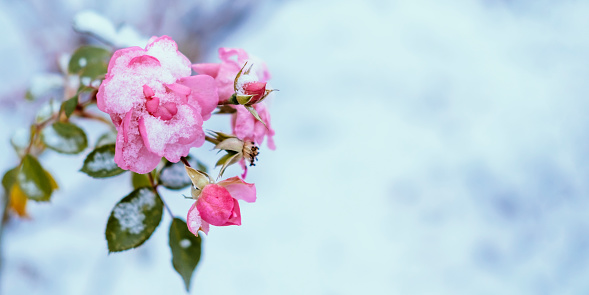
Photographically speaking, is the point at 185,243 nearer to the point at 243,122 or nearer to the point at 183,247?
the point at 183,247

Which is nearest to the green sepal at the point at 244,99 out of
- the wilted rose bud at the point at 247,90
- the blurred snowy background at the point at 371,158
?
the wilted rose bud at the point at 247,90

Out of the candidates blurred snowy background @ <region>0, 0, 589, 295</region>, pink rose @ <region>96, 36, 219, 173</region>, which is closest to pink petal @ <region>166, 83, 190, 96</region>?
pink rose @ <region>96, 36, 219, 173</region>

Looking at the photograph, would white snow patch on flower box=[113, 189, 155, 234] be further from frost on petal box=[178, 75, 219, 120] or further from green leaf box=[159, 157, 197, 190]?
frost on petal box=[178, 75, 219, 120]

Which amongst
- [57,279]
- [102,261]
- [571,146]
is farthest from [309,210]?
[571,146]

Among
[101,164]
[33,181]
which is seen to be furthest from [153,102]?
[33,181]

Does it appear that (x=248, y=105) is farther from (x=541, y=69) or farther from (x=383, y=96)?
(x=541, y=69)

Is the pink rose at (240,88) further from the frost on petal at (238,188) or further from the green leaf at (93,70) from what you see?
the green leaf at (93,70)
